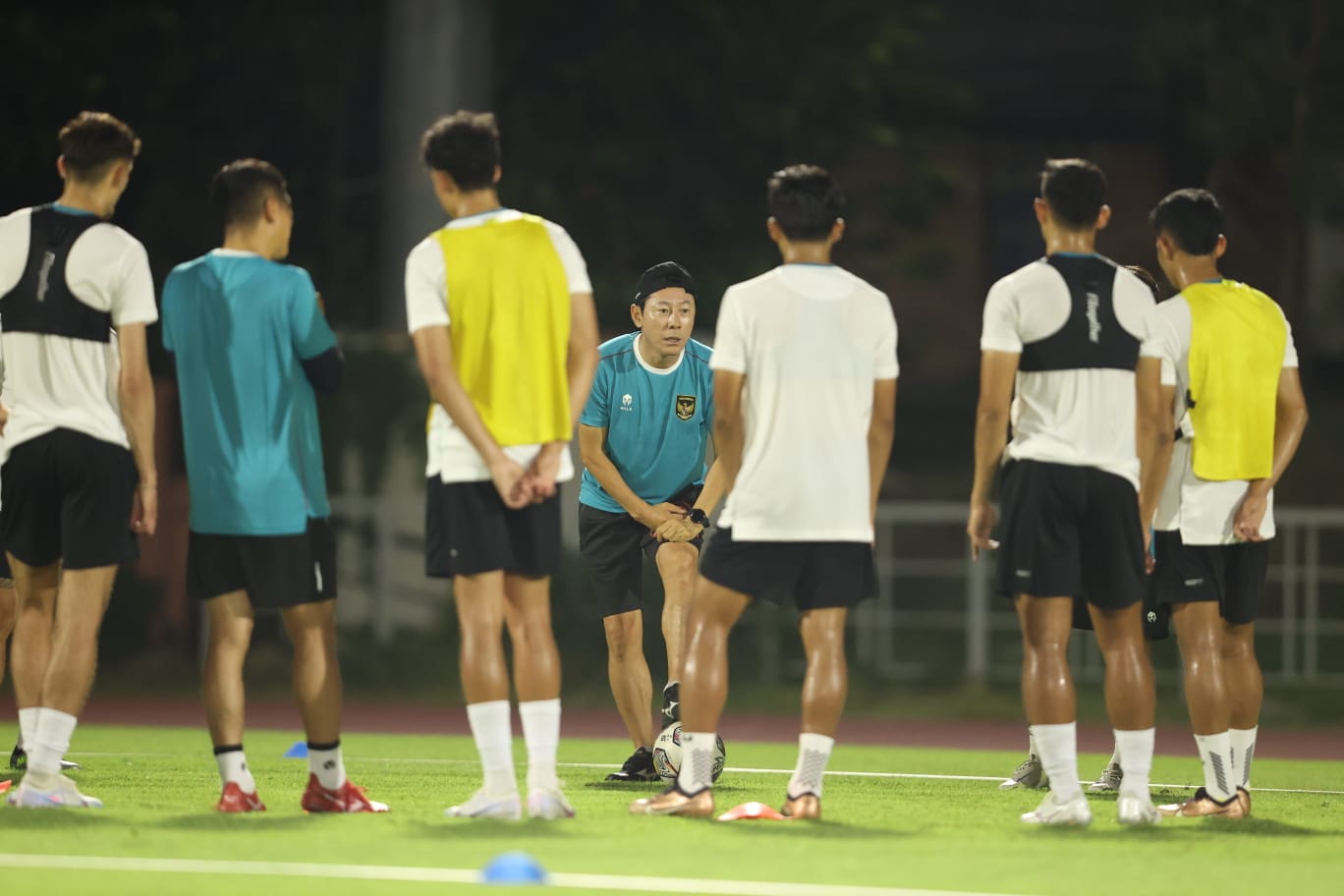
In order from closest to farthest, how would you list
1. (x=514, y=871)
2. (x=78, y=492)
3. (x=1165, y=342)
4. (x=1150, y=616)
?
(x=514, y=871) → (x=78, y=492) → (x=1165, y=342) → (x=1150, y=616)

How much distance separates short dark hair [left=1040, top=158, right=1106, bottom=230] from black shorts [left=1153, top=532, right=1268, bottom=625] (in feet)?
4.30

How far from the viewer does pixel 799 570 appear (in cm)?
694

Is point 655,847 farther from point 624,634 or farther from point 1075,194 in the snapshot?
point 1075,194

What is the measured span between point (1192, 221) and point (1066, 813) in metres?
2.30

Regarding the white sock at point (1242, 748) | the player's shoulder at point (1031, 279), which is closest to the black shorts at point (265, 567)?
the player's shoulder at point (1031, 279)

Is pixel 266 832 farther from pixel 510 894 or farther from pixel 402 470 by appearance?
pixel 402 470

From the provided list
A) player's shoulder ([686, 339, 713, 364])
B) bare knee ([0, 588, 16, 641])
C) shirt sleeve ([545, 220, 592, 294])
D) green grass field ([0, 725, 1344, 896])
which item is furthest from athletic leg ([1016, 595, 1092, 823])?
bare knee ([0, 588, 16, 641])

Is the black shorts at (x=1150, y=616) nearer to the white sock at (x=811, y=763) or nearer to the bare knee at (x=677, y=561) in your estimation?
the white sock at (x=811, y=763)

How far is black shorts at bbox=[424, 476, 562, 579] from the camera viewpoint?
6.70 m

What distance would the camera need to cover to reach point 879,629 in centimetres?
1642

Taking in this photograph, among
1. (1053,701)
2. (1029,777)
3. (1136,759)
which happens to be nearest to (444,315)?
(1053,701)

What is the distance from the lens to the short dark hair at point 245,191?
6.92m

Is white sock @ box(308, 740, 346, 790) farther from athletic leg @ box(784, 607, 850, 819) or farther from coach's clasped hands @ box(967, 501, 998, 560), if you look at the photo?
coach's clasped hands @ box(967, 501, 998, 560)

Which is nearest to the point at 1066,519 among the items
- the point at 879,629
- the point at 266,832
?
the point at 266,832
